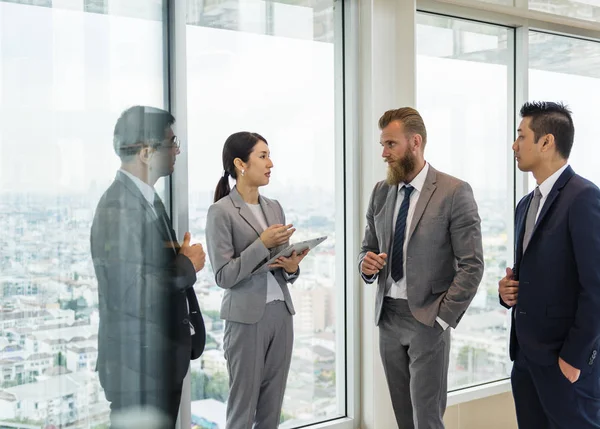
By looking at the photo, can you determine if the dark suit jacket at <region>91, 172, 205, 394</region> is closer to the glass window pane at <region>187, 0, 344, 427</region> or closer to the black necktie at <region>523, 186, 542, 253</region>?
the glass window pane at <region>187, 0, 344, 427</region>

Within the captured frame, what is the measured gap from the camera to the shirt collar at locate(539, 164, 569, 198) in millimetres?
2646

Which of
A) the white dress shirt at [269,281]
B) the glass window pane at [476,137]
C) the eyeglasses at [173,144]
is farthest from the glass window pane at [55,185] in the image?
the glass window pane at [476,137]

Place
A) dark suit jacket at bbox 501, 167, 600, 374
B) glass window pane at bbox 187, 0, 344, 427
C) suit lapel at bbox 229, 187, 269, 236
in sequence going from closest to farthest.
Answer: dark suit jacket at bbox 501, 167, 600, 374 < suit lapel at bbox 229, 187, 269, 236 < glass window pane at bbox 187, 0, 344, 427

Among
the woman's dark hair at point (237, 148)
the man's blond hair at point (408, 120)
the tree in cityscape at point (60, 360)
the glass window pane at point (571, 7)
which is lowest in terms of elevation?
the tree in cityscape at point (60, 360)

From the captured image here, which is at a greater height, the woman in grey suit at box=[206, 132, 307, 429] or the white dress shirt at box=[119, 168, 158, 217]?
the white dress shirt at box=[119, 168, 158, 217]

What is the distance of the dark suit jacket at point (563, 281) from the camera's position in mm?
2426

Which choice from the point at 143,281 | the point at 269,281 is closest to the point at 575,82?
the point at 269,281

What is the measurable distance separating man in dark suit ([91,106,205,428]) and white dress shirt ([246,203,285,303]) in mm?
307

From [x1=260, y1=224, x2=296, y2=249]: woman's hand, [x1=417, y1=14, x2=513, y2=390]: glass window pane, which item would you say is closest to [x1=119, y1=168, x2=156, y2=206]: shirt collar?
[x1=260, y1=224, x2=296, y2=249]: woman's hand

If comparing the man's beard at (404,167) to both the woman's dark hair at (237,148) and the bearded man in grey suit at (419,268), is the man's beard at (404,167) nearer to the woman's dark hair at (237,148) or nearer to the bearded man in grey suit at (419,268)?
the bearded man in grey suit at (419,268)

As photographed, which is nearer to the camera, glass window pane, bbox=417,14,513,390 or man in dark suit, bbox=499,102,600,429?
man in dark suit, bbox=499,102,600,429

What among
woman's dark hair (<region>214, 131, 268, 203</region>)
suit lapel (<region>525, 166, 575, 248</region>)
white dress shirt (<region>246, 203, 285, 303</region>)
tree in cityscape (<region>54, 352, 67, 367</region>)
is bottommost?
tree in cityscape (<region>54, 352, 67, 367</region>)

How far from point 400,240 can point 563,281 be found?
693 millimetres

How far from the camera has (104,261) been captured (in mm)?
2695
